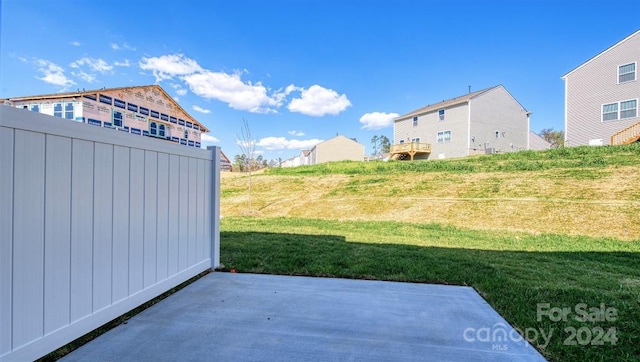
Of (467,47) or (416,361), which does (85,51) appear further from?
Result: (467,47)

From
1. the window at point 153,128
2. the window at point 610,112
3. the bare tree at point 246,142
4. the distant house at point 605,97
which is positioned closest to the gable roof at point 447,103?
the distant house at point 605,97

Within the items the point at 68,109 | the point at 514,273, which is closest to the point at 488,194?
the point at 514,273

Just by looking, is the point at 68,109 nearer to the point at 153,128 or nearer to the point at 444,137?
the point at 153,128

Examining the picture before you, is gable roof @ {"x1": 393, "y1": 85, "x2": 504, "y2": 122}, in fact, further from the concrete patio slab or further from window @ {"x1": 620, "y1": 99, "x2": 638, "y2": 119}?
the concrete patio slab

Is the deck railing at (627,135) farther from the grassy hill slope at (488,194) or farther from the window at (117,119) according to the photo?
the window at (117,119)

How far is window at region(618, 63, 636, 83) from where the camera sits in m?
14.1

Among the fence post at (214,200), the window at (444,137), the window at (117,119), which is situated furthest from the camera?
the window at (444,137)

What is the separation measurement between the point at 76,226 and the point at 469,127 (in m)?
21.7

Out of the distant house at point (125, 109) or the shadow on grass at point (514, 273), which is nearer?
the shadow on grass at point (514, 273)

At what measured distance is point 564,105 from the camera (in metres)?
16.8

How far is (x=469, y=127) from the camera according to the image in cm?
1989

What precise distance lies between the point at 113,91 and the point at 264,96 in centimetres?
2078

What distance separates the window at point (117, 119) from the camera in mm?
5445

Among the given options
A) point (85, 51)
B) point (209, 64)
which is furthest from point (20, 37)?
point (209, 64)
